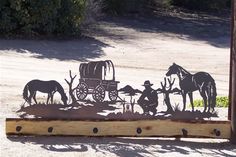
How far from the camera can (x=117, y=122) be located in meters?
7.19

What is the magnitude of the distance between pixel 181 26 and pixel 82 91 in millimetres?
21796

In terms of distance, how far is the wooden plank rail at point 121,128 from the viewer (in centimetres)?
718

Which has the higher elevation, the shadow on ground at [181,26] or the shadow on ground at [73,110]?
the shadow on ground at [181,26]

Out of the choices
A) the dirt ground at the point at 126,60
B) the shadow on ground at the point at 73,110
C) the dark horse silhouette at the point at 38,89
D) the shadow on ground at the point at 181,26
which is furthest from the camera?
the shadow on ground at the point at 181,26

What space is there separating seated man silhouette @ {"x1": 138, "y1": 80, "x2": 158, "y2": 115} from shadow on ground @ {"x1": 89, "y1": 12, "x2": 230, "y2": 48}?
1605 cm

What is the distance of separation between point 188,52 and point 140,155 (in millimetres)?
14911

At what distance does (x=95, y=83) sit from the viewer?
7426 millimetres

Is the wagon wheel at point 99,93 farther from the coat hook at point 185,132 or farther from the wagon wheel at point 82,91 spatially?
the coat hook at point 185,132

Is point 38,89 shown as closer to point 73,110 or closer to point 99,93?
point 73,110

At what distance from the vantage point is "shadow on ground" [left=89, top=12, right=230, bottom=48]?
987 inches

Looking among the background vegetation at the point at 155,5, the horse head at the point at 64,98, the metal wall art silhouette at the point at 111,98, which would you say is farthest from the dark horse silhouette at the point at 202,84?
the background vegetation at the point at 155,5

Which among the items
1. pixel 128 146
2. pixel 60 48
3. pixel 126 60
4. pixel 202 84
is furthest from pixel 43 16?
pixel 128 146

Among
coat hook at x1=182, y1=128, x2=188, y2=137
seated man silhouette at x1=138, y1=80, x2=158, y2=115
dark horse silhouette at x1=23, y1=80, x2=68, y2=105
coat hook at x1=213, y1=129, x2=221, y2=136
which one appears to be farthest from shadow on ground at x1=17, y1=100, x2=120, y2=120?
coat hook at x1=213, y1=129, x2=221, y2=136

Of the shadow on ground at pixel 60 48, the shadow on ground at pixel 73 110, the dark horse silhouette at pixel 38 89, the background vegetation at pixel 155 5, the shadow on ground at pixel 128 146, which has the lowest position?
the shadow on ground at pixel 128 146
